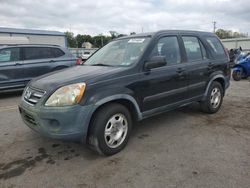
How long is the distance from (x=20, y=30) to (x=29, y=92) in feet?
75.7

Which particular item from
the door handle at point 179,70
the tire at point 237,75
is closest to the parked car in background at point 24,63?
the door handle at point 179,70

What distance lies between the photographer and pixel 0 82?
7.45 metres

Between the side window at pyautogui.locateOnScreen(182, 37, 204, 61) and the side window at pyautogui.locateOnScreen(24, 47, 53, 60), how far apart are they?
5.60m

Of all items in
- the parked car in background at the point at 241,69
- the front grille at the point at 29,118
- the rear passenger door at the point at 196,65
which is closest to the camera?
the front grille at the point at 29,118

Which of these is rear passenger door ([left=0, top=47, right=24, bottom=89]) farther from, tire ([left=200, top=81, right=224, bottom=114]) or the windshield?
tire ([left=200, top=81, right=224, bottom=114])

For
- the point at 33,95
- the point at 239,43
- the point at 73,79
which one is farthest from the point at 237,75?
the point at 239,43

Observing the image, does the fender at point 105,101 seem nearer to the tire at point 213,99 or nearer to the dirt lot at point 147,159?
the dirt lot at point 147,159

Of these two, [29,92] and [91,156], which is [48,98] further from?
[91,156]

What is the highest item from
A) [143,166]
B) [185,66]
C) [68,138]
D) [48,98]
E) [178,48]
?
[178,48]


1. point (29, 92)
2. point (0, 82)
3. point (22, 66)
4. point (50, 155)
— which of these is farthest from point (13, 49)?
point (50, 155)

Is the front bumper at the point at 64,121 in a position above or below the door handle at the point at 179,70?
below

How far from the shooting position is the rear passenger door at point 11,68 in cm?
748

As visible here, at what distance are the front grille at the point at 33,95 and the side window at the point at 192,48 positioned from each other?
2.83 metres

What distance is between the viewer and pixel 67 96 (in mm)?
2955
